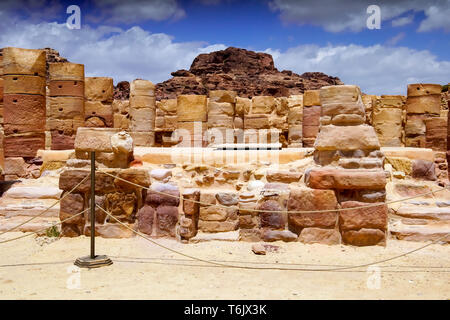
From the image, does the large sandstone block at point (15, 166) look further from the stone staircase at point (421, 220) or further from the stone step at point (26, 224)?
the stone staircase at point (421, 220)

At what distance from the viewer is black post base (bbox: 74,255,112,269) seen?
4.49 m

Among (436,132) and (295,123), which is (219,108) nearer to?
(295,123)

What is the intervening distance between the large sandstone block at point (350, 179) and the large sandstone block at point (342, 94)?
1.02m

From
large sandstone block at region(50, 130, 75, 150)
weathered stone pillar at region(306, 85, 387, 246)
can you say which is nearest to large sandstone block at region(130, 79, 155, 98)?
large sandstone block at region(50, 130, 75, 150)

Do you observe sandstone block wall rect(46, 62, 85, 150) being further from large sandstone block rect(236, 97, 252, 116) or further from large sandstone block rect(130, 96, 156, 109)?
large sandstone block rect(236, 97, 252, 116)

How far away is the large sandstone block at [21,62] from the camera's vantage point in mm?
10469

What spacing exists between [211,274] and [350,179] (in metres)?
2.18

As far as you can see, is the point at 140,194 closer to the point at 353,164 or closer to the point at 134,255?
the point at 134,255

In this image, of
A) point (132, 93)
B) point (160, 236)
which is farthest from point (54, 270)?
point (132, 93)

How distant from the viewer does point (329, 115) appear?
19.0 feet

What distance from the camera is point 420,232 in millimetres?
5406

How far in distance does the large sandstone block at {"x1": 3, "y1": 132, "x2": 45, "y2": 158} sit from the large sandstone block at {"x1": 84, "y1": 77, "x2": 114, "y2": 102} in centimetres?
316

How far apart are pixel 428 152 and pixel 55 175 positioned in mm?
6559

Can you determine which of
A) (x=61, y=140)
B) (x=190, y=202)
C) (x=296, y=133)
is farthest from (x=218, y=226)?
(x=296, y=133)
